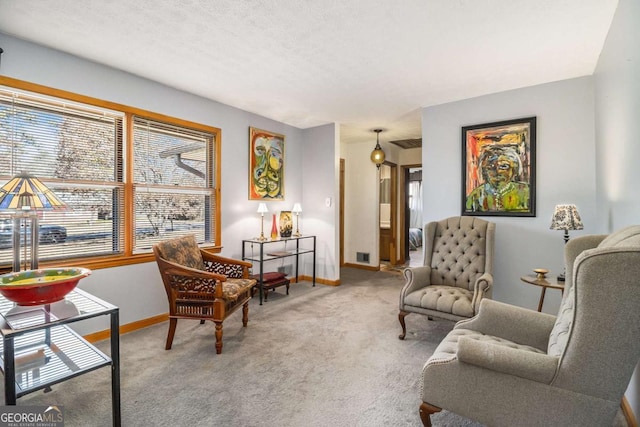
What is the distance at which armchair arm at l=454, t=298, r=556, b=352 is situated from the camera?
5.80ft

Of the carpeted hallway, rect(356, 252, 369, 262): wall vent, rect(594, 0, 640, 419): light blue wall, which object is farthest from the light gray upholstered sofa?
rect(356, 252, 369, 262): wall vent

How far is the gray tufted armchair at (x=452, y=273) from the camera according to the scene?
264 cm

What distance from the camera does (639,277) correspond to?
3.58ft

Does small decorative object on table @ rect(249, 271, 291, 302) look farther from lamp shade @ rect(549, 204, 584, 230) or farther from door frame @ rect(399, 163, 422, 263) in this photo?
door frame @ rect(399, 163, 422, 263)

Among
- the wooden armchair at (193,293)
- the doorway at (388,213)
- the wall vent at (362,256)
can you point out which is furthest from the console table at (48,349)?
the doorway at (388,213)

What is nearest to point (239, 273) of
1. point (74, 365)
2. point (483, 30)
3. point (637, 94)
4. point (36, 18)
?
point (74, 365)

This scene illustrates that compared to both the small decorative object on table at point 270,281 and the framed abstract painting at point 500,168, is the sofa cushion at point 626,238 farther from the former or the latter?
the small decorative object on table at point 270,281

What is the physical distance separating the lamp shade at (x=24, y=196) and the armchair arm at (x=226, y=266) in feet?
5.04

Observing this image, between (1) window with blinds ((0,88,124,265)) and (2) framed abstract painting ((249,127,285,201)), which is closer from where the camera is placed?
(1) window with blinds ((0,88,124,265))

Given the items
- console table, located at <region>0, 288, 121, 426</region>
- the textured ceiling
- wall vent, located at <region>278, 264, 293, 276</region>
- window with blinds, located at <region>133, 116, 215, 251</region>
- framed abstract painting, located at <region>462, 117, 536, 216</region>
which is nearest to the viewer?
console table, located at <region>0, 288, 121, 426</region>

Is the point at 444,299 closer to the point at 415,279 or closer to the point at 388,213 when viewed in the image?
the point at 415,279

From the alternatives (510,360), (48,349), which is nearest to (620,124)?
(510,360)

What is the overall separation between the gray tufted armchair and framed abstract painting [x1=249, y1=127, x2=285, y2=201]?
2332 millimetres

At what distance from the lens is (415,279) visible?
2965 mm
